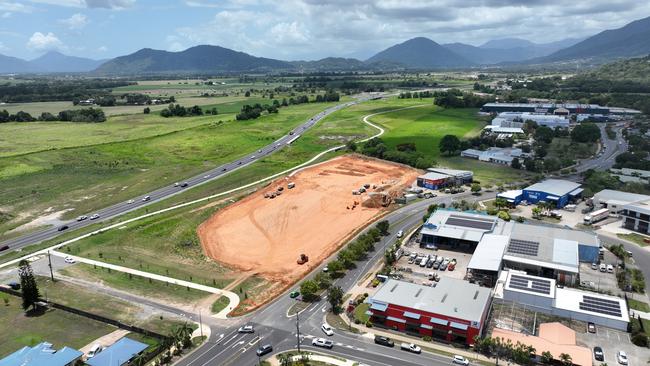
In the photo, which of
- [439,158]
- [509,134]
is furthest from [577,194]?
[509,134]

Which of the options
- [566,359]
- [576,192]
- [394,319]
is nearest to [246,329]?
[394,319]

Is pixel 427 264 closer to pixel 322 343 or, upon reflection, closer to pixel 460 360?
pixel 460 360

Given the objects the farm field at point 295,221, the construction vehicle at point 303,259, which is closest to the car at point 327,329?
the farm field at point 295,221

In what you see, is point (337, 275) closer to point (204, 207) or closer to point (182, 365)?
point (182, 365)

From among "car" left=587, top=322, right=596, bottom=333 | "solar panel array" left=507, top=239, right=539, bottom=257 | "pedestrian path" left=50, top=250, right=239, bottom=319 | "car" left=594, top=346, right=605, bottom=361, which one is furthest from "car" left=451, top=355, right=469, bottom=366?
"solar panel array" left=507, top=239, right=539, bottom=257

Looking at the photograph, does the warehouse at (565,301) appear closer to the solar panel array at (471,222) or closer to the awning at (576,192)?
the solar panel array at (471,222)

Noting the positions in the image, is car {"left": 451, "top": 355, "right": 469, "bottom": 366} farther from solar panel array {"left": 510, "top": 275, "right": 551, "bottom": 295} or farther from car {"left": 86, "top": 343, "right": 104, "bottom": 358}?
car {"left": 86, "top": 343, "right": 104, "bottom": 358}
